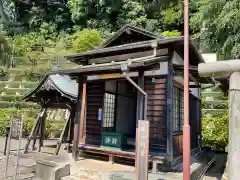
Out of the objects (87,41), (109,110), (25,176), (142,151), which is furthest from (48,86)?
(87,41)

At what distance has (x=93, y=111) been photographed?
384 inches

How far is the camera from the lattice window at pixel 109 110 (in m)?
9.85

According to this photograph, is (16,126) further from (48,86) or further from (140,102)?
(48,86)

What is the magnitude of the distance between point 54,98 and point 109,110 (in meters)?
2.59

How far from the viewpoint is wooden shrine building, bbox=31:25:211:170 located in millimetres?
7770

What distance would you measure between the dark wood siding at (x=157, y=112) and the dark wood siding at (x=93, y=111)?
2185 millimetres

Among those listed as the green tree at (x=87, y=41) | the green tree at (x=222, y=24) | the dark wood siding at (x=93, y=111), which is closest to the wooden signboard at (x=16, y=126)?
the dark wood siding at (x=93, y=111)

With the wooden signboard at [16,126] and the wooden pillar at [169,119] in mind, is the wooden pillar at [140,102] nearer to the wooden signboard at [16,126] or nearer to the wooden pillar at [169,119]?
the wooden pillar at [169,119]

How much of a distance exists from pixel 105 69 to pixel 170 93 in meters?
2.26

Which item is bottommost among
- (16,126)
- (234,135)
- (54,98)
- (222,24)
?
(16,126)

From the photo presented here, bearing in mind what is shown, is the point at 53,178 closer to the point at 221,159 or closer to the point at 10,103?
the point at 221,159

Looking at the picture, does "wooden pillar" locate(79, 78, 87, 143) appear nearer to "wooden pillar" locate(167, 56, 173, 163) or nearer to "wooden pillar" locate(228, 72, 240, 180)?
"wooden pillar" locate(167, 56, 173, 163)

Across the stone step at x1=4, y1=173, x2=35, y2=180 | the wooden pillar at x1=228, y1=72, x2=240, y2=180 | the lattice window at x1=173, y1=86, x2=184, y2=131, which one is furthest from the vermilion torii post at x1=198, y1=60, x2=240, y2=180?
the stone step at x1=4, y1=173, x2=35, y2=180

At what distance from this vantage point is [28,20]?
129 ft
